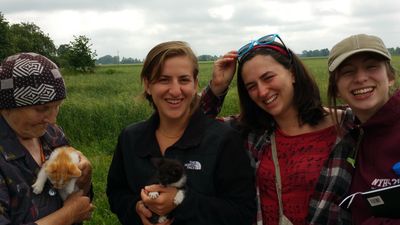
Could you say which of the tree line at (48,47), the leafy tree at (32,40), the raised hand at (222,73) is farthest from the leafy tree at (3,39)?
the raised hand at (222,73)

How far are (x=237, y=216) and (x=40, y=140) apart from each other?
1524 millimetres

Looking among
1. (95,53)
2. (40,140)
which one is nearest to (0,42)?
(95,53)

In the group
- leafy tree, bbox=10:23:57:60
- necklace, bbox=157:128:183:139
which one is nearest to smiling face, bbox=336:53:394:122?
necklace, bbox=157:128:183:139

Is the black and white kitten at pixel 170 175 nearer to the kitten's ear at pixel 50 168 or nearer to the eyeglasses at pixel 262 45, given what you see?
the kitten's ear at pixel 50 168

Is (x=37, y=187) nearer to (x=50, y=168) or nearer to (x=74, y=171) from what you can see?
(x=50, y=168)

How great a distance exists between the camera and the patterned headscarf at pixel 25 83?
103 inches

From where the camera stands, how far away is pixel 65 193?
9.75ft

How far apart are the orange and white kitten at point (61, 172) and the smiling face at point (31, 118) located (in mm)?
209

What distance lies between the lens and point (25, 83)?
2619 mm

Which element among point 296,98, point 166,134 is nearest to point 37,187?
point 166,134

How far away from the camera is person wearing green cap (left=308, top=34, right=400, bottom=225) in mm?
2586

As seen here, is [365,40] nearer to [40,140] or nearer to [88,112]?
[40,140]

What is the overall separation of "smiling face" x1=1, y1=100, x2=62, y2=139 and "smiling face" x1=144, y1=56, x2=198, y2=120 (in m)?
0.70

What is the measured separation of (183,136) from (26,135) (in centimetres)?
107
